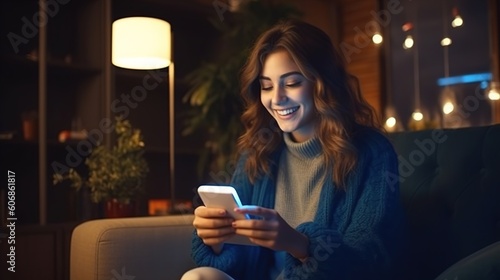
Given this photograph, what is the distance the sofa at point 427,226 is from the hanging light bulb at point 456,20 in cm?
293

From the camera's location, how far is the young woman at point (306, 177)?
128 centimetres

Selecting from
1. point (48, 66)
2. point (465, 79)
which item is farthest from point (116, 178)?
point (465, 79)

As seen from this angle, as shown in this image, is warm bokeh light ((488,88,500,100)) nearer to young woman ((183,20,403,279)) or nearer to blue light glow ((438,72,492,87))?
blue light glow ((438,72,492,87))

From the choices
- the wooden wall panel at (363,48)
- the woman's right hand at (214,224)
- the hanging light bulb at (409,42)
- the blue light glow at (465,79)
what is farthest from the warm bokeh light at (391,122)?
the woman's right hand at (214,224)

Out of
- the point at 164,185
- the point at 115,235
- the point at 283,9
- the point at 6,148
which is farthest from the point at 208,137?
the point at 115,235

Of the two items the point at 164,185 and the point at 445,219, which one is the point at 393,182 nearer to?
the point at 445,219

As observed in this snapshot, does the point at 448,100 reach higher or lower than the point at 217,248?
higher

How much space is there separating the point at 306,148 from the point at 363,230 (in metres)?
0.31

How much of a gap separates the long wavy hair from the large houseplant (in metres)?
1.85

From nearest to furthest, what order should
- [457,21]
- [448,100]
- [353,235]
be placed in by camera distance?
[353,235] < [457,21] < [448,100]

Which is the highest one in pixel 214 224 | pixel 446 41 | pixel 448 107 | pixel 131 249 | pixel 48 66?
pixel 446 41

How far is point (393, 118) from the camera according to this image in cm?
452

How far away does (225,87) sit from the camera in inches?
140

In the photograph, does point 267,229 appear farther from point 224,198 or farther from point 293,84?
point 293,84
